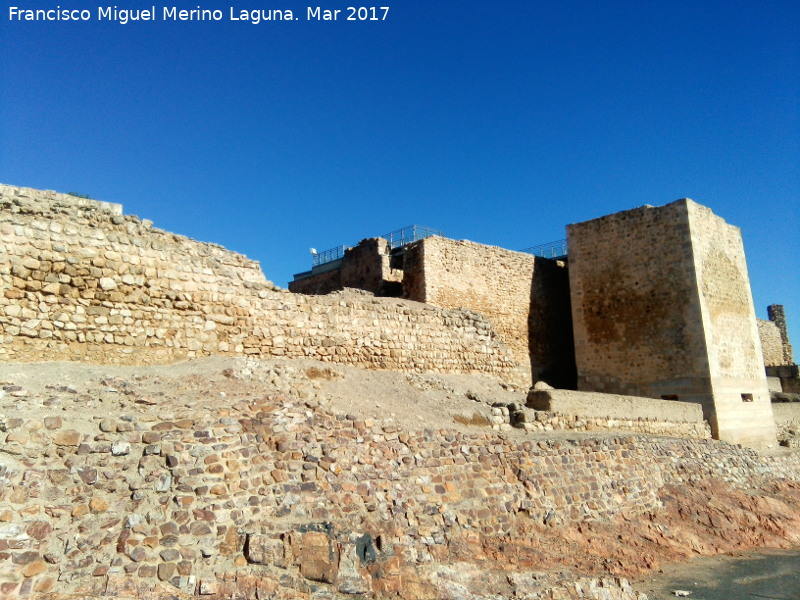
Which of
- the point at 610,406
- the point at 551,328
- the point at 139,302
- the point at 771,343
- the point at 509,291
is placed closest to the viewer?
the point at 139,302

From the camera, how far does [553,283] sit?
18.6 m

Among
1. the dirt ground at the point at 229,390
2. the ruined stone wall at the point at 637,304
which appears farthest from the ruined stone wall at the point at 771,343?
the dirt ground at the point at 229,390

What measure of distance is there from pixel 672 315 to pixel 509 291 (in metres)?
4.06

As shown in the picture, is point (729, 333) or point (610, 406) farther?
point (729, 333)

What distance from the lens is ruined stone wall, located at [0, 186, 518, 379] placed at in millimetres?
7242

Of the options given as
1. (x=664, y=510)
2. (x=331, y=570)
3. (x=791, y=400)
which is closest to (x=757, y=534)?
(x=664, y=510)

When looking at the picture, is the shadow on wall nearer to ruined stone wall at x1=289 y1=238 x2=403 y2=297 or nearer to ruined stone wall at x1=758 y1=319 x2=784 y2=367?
ruined stone wall at x1=289 y1=238 x2=403 y2=297

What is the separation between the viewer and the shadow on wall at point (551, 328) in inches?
696

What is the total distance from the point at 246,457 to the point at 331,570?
128cm

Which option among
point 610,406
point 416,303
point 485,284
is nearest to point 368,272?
point 485,284

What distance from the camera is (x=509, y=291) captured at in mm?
17078

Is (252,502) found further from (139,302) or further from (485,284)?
(485,284)

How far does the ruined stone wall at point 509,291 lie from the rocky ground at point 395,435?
491cm

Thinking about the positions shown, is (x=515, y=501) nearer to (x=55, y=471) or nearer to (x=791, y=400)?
(x=55, y=471)
